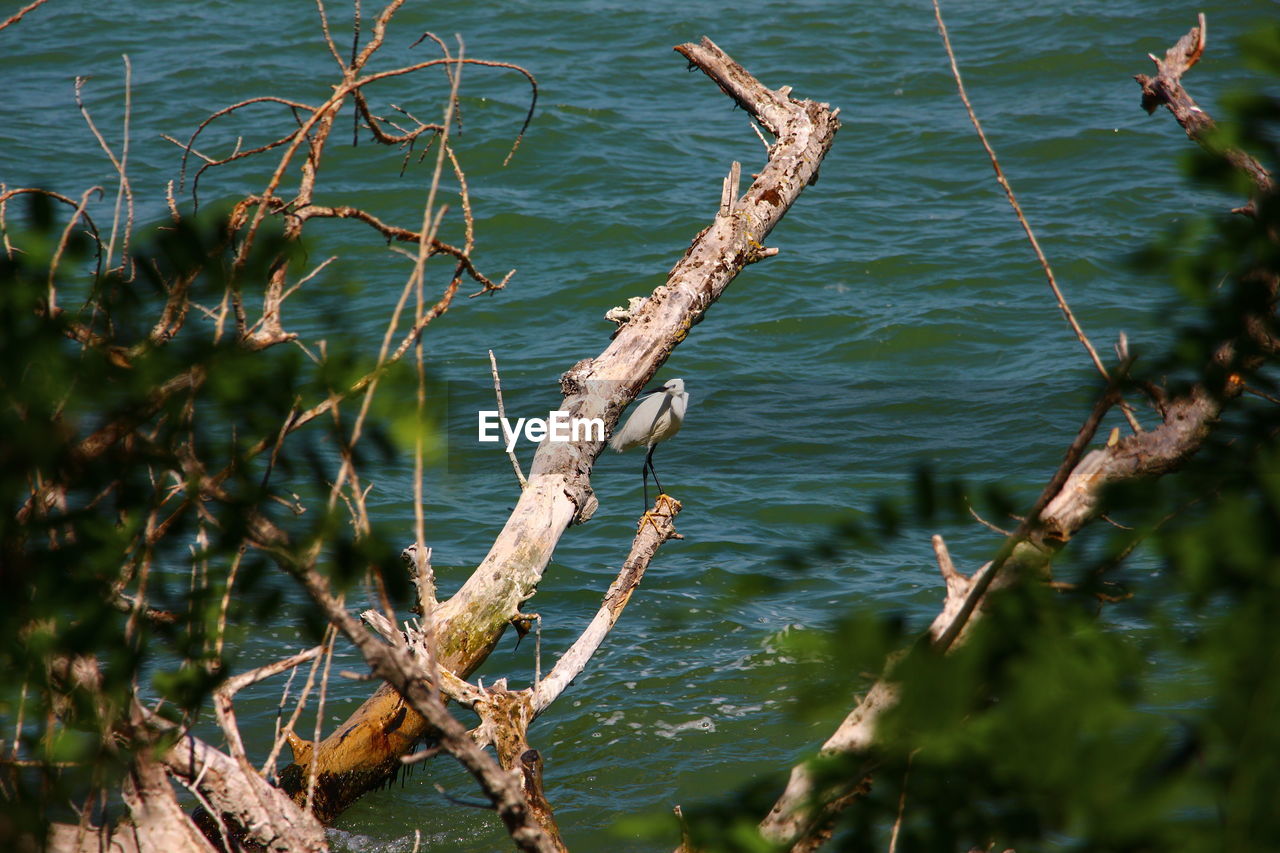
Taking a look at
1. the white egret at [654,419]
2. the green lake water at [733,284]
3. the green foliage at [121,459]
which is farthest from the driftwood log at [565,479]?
the green foliage at [121,459]

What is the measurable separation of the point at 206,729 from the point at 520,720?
187cm

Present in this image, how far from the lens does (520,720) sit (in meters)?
3.34

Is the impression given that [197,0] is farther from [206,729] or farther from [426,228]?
[426,228]

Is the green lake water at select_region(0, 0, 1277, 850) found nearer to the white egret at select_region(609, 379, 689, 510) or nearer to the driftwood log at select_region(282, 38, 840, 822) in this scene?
the driftwood log at select_region(282, 38, 840, 822)

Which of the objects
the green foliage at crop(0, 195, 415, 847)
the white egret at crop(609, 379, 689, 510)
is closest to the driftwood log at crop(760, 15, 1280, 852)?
the green foliage at crop(0, 195, 415, 847)

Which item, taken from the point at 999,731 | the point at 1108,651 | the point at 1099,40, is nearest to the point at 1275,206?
the point at 1108,651

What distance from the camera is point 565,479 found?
12.8ft

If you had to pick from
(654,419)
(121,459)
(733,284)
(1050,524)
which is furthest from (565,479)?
(733,284)

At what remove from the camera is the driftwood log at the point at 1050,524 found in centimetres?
116

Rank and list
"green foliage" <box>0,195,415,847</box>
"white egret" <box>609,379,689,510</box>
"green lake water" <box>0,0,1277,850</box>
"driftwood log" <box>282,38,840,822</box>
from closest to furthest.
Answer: "green foliage" <box>0,195,415,847</box>
"driftwood log" <box>282,38,840,822</box>
"green lake water" <box>0,0,1277,850</box>
"white egret" <box>609,379,689,510</box>

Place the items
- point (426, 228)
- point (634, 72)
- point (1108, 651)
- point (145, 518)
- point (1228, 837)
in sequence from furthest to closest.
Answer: point (634, 72), point (426, 228), point (145, 518), point (1108, 651), point (1228, 837)

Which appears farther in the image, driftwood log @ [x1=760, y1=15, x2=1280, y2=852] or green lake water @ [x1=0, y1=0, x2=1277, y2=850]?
green lake water @ [x1=0, y1=0, x2=1277, y2=850]

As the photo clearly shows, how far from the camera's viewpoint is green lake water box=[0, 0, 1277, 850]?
5129 mm

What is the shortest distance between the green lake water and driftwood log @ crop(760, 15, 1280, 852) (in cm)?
167
